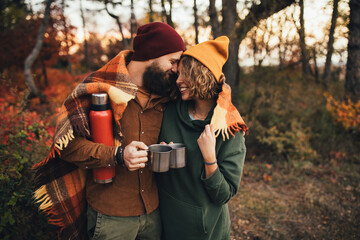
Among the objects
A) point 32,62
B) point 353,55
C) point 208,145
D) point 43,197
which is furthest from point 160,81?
point 32,62

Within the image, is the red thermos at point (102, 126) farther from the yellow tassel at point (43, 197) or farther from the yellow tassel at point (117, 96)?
the yellow tassel at point (43, 197)

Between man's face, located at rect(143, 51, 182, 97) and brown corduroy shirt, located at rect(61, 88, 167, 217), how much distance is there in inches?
2.9

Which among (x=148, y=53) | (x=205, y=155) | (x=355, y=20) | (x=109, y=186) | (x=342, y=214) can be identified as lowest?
(x=342, y=214)

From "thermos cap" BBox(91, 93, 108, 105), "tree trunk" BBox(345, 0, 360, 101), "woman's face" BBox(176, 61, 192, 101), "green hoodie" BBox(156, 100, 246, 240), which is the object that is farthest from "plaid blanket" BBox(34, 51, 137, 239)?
"tree trunk" BBox(345, 0, 360, 101)

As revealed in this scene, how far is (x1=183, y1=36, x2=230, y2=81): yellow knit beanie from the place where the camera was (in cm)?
180

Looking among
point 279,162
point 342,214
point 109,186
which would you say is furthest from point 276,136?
point 109,186

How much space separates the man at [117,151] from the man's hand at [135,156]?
2 cm

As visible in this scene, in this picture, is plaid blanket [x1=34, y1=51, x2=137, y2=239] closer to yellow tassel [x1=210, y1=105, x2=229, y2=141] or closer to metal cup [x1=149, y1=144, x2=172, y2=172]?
metal cup [x1=149, y1=144, x2=172, y2=172]

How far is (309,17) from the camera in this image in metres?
7.50

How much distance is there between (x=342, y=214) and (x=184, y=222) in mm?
3576

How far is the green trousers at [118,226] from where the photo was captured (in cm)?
175

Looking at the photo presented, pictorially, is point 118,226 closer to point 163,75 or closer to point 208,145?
point 208,145

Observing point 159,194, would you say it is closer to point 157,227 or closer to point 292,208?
point 157,227

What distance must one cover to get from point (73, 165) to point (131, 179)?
49cm
